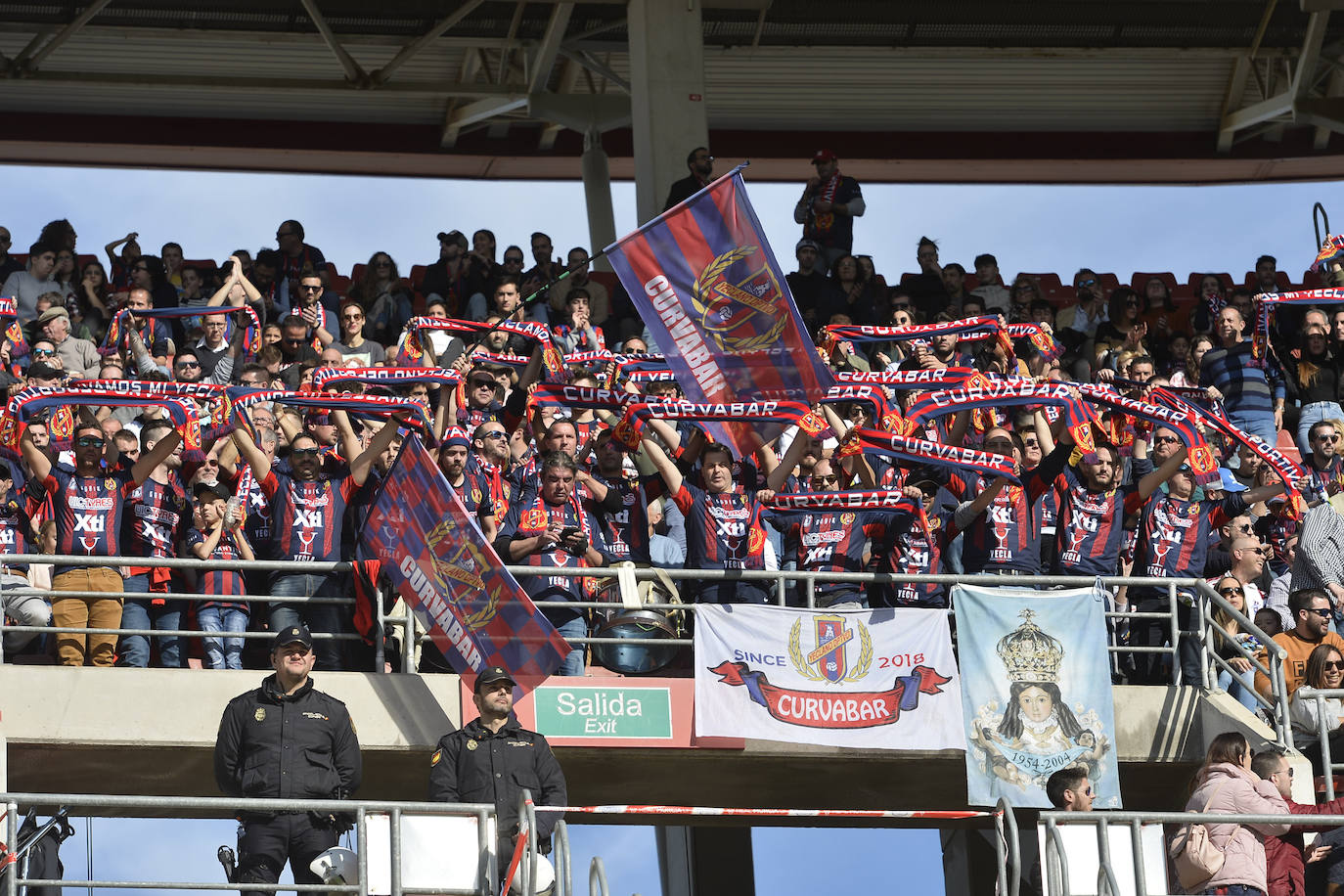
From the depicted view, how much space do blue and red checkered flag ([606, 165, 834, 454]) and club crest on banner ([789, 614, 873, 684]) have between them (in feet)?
4.15

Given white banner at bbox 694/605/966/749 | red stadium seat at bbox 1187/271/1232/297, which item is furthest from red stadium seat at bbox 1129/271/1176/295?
white banner at bbox 694/605/966/749

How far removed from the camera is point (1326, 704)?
13.8 m

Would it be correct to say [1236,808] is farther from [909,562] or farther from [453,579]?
[453,579]

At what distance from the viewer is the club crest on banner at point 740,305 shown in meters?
14.9

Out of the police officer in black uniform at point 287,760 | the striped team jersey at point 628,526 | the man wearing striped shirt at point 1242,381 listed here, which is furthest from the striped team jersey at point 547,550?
the man wearing striped shirt at point 1242,381

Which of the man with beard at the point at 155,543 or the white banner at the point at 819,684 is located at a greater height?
the man with beard at the point at 155,543

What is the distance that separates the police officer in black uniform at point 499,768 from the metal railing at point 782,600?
1.91 m

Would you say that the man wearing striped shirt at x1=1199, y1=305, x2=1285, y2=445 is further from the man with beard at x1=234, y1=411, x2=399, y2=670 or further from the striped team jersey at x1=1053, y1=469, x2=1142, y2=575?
the man with beard at x1=234, y1=411, x2=399, y2=670

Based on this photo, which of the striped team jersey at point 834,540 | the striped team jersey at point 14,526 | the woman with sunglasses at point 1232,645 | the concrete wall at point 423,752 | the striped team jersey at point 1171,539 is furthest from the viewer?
the striped team jersey at point 1171,539

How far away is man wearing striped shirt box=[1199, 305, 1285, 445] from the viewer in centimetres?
1859

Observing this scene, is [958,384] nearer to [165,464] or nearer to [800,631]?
[800,631]

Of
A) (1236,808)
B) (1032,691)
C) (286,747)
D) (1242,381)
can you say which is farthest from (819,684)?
(1242,381)

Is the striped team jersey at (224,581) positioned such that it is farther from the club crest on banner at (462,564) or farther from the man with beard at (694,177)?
the man with beard at (694,177)

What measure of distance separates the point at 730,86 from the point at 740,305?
1376 cm
